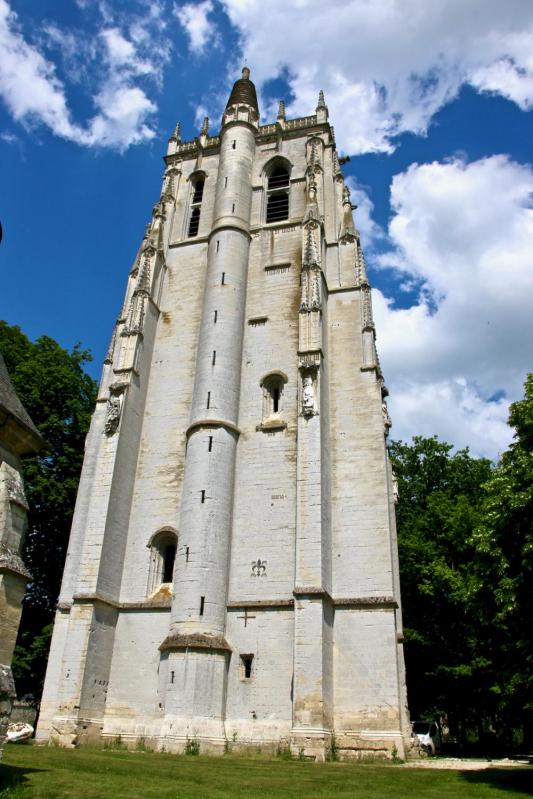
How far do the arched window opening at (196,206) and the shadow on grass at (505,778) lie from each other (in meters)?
22.1

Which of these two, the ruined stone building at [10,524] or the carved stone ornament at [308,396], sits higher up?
the carved stone ornament at [308,396]

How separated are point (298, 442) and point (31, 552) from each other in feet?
41.7

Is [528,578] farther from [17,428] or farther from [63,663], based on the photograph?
[63,663]

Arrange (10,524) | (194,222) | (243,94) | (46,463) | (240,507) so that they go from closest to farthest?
(10,524) < (240,507) < (46,463) < (194,222) < (243,94)

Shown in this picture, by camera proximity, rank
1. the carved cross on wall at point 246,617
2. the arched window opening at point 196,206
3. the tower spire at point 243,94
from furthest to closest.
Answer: the tower spire at point 243,94 → the arched window opening at point 196,206 → the carved cross on wall at point 246,617

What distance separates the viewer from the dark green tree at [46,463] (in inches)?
965

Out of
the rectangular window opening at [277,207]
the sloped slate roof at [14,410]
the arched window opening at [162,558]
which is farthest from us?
the rectangular window opening at [277,207]

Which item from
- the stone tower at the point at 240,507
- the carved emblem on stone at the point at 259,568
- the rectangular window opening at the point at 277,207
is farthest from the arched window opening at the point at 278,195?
the carved emblem on stone at the point at 259,568

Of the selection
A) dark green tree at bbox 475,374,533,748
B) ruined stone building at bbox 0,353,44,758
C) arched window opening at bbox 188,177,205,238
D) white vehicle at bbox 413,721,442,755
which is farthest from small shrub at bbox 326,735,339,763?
arched window opening at bbox 188,177,205,238

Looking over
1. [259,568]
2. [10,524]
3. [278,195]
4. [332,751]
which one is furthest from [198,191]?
[10,524]

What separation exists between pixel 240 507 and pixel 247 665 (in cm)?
466

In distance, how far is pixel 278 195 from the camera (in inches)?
1096

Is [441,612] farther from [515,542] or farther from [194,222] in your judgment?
[194,222]

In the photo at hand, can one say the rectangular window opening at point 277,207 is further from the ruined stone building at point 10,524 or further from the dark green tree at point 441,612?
the ruined stone building at point 10,524
